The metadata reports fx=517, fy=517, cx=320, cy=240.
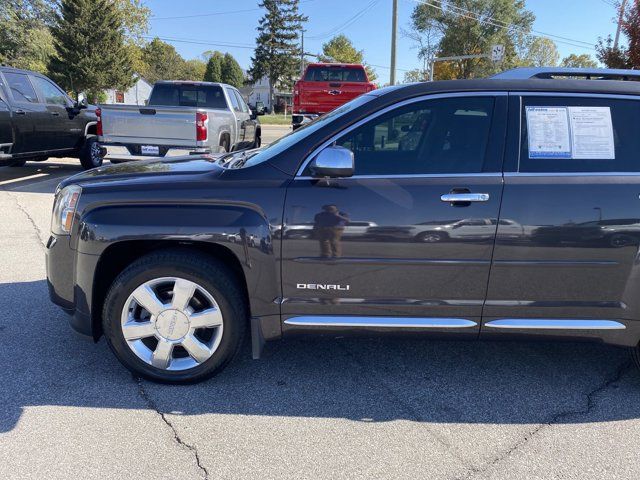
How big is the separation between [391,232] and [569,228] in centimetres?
98

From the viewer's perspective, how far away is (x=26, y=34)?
36.7m

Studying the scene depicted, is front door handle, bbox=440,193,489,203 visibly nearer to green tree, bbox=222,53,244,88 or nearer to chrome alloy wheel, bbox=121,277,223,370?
chrome alloy wheel, bbox=121,277,223,370

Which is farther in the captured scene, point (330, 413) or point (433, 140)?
point (433, 140)

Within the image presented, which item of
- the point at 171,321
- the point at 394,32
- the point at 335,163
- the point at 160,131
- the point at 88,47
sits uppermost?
the point at 88,47

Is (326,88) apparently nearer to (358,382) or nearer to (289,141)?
(289,141)

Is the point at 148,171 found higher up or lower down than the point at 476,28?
lower down

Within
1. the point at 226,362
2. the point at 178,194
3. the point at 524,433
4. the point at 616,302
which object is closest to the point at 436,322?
the point at 524,433

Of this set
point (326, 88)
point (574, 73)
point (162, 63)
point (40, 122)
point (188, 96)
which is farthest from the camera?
point (162, 63)

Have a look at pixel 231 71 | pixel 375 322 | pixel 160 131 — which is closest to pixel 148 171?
pixel 375 322

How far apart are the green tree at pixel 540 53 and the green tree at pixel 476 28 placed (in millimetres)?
2002

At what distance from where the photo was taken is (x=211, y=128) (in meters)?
8.40

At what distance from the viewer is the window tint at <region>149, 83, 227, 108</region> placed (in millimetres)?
10906

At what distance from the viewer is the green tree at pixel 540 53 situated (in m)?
54.0

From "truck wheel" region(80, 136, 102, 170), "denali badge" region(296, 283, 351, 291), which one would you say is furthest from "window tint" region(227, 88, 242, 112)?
"denali badge" region(296, 283, 351, 291)
